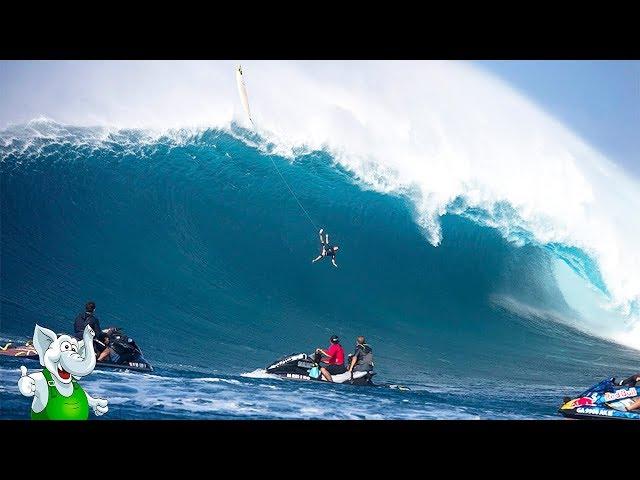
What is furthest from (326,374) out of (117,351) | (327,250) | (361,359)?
(117,351)

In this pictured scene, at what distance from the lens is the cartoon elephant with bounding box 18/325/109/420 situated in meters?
5.90

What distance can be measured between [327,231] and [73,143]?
273 cm

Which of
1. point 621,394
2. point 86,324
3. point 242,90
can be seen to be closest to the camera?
point 621,394

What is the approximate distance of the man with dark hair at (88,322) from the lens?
6707 mm

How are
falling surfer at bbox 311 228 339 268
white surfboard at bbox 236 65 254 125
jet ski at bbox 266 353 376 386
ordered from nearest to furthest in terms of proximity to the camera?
jet ski at bbox 266 353 376 386 → white surfboard at bbox 236 65 254 125 → falling surfer at bbox 311 228 339 268

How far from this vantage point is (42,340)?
232 inches

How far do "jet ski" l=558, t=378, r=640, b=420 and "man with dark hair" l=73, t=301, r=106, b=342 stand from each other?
4.06 m

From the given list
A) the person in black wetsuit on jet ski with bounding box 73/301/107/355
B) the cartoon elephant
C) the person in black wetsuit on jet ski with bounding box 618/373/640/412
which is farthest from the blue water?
the cartoon elephant

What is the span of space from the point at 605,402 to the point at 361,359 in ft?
6.96

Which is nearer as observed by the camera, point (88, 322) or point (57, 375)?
point (57, 375)

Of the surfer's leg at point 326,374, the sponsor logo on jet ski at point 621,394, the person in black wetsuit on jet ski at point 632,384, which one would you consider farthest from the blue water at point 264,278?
the person in black wetsuit on jet ski at point 632,384

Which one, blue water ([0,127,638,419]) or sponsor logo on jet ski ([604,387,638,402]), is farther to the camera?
blue water ([0,127,638,419])

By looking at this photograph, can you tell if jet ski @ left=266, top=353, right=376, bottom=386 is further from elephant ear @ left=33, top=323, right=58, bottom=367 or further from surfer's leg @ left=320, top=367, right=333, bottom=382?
elephant ear @ left=33, top=323, right=58, bottom=367

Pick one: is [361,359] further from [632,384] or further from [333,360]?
[632,384]
